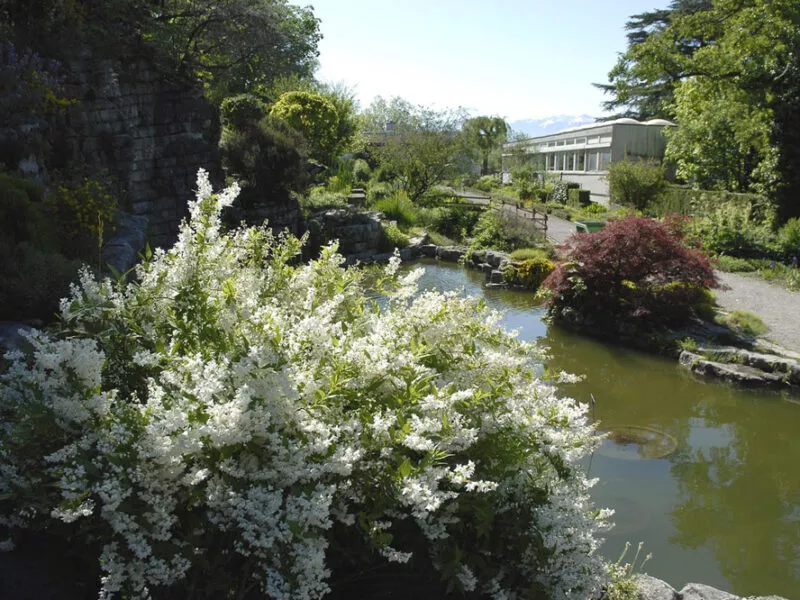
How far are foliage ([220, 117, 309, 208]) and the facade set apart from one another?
13.3 meters

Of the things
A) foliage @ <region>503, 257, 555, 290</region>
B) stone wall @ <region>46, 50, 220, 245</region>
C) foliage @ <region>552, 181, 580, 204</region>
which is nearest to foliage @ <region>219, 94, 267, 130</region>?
stone wall @ <region>46, 50, 220, 245</region>

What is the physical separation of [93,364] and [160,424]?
356mm

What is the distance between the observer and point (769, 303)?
10.7 metres

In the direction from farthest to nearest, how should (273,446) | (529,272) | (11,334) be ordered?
(529,272), (11,334), (273,446)

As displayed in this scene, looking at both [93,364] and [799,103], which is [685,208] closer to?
[799,103]

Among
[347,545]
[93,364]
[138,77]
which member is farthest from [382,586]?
[138,77]

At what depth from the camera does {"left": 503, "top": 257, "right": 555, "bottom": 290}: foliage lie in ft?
43.3

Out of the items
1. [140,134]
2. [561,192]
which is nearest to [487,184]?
[561,192]

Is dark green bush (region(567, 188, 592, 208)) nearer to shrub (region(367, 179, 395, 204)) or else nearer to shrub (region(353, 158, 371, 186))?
shrub (region(367, 179, 395, 204))

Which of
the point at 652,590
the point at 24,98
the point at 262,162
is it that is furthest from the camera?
the point at 262,162

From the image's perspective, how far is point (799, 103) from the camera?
14.3 metres

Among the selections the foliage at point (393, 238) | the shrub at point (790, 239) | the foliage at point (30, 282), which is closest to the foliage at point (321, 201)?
the foliage at point (393, 238)

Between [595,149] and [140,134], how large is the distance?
946 inches

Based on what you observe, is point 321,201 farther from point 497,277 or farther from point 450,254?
point 497,277
